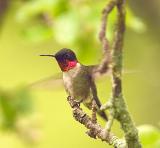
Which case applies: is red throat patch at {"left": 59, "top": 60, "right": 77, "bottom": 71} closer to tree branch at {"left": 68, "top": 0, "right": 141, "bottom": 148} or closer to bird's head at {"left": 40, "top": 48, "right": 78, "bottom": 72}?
bird's head at {"left": 40, "top": 48, "right": 78, "bottom": 72}

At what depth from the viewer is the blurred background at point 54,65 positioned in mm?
3268

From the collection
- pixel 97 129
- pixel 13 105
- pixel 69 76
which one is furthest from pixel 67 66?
pixel 13 105

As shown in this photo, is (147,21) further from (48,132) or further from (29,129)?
(48,132)

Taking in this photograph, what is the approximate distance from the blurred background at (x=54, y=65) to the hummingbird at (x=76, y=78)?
0.44 m

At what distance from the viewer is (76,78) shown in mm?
1512

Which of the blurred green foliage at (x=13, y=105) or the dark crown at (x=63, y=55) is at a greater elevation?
the blurred green foliage at (x=13, y=105)

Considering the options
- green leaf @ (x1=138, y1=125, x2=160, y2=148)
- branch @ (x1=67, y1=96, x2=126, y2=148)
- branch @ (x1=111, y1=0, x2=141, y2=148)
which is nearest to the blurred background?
green leaf @ (x1=138, y1=125, x2=160, y2=148)

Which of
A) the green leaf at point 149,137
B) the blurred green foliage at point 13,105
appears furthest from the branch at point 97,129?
the blurred green foliage at point 13,105

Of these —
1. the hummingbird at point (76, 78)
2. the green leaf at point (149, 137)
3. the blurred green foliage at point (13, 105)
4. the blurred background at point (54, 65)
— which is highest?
the blurred background at point (54, 65)

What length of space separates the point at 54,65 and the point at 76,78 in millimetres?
3873

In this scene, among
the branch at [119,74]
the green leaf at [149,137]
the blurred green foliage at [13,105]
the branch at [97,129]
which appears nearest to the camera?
the branch at [119,74]

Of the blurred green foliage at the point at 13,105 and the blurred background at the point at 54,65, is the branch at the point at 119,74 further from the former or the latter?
the blurred green foliage at the point at 13,105

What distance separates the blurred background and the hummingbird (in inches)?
17.5

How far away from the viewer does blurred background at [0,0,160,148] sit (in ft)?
10.7
